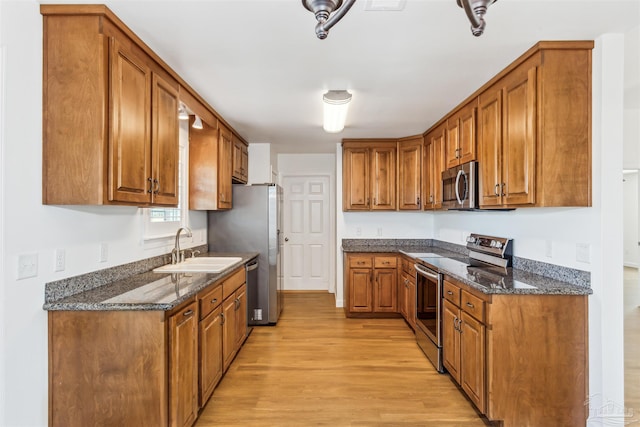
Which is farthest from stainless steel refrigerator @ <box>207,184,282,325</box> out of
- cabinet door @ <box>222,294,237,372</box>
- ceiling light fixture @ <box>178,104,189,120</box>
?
ceiling light fixture @ <box>178,104,189,120</box>

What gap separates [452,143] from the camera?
3490 millimetres

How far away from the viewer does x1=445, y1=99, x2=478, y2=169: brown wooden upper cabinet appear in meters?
2.99

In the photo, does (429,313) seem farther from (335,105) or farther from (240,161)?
(240,161)

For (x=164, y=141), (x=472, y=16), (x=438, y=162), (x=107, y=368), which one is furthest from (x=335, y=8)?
(x=438, y=162)

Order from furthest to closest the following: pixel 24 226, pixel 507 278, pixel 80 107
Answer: pixel 507 278 < pixel 80 107 < pixel 24 226

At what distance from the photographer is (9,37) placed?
156cm

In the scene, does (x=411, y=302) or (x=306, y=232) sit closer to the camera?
(x=411, y=302)

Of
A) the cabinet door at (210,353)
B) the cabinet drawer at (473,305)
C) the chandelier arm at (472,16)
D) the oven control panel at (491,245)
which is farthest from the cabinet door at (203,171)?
the chandelier arm at (472,16)

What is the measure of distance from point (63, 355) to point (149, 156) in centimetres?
117

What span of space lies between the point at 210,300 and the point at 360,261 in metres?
2.38

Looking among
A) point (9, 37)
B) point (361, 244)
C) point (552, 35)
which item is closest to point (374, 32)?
point (552, 35)

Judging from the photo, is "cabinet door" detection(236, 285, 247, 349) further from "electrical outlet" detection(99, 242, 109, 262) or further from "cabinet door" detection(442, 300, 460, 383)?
"cabinet door" detection(442, 300, 460, 383)

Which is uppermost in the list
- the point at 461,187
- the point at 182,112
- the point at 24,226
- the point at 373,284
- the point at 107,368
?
the point at 182,112

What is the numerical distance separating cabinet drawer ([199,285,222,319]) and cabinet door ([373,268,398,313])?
234 centimetres
